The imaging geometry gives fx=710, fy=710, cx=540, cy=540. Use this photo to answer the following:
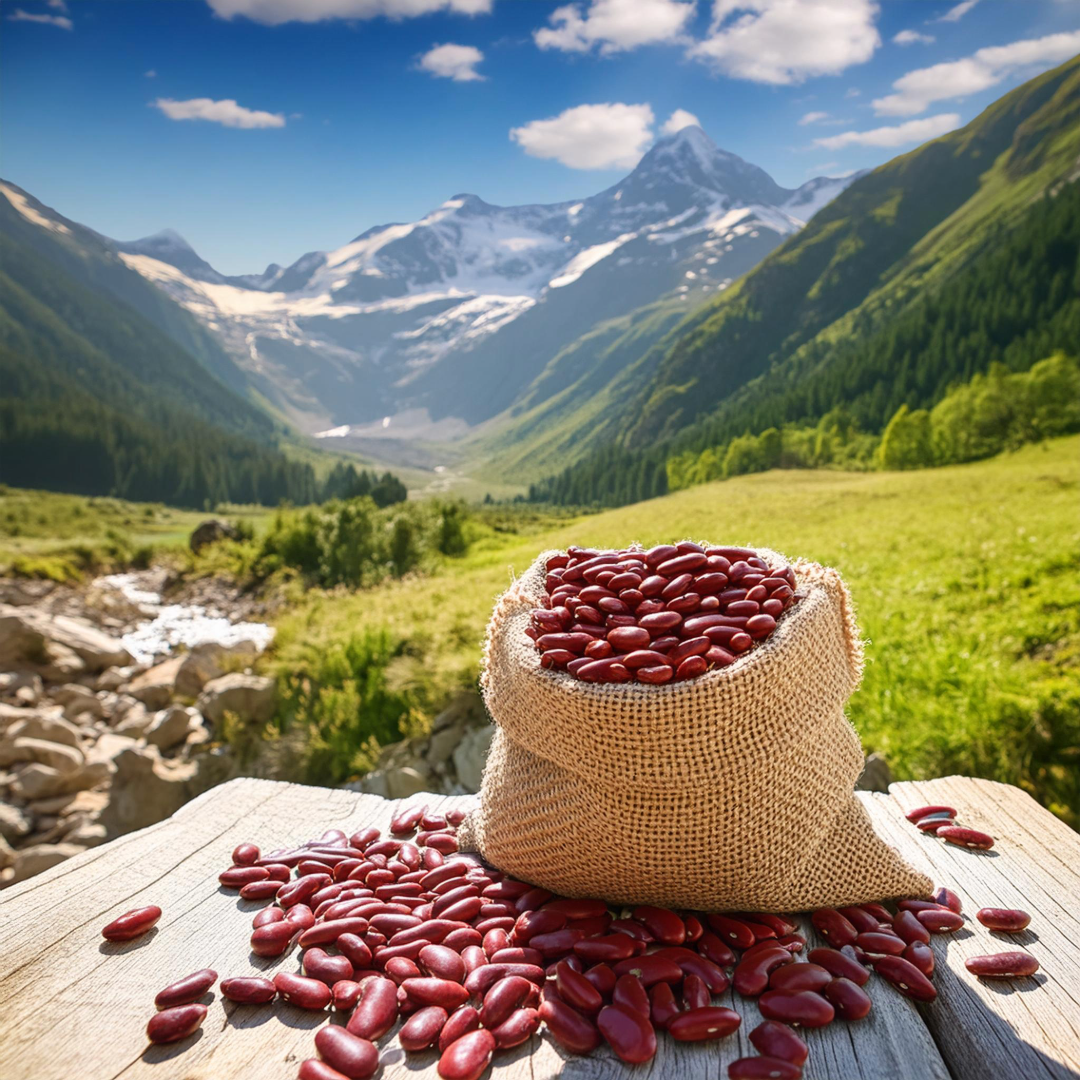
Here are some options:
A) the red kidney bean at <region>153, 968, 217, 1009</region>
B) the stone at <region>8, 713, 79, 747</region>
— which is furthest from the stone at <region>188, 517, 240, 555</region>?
the red kidney bean at <region>153, 968, 217, 1009</region>

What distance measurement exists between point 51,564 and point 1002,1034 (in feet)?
115

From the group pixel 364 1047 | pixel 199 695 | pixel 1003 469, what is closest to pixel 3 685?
pixel 199 695

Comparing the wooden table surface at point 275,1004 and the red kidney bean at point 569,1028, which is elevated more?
the red kidney bean at point 569,1028

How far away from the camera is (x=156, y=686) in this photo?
13.3 meters

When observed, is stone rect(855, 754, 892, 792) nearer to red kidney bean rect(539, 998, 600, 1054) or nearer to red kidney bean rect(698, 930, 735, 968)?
red kidney bean rect(698, 930, 735, 968)

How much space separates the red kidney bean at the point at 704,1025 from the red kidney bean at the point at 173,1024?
3.77 ft

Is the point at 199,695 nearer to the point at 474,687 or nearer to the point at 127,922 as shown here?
the point at 474,687

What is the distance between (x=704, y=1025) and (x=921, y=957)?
0.75 m

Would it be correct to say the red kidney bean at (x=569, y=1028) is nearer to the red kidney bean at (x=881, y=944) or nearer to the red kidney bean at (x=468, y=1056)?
the red kidney bean at (x=468, y=1056)

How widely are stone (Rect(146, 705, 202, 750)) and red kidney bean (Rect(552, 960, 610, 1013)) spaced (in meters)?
10.8

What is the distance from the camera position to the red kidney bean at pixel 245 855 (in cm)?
254

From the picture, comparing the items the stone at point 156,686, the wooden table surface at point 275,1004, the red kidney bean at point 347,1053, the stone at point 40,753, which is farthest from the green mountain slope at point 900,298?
the red kidney bean at point 347,1053

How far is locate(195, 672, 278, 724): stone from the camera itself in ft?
34.6

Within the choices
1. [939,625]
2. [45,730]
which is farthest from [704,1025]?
[45,730]
